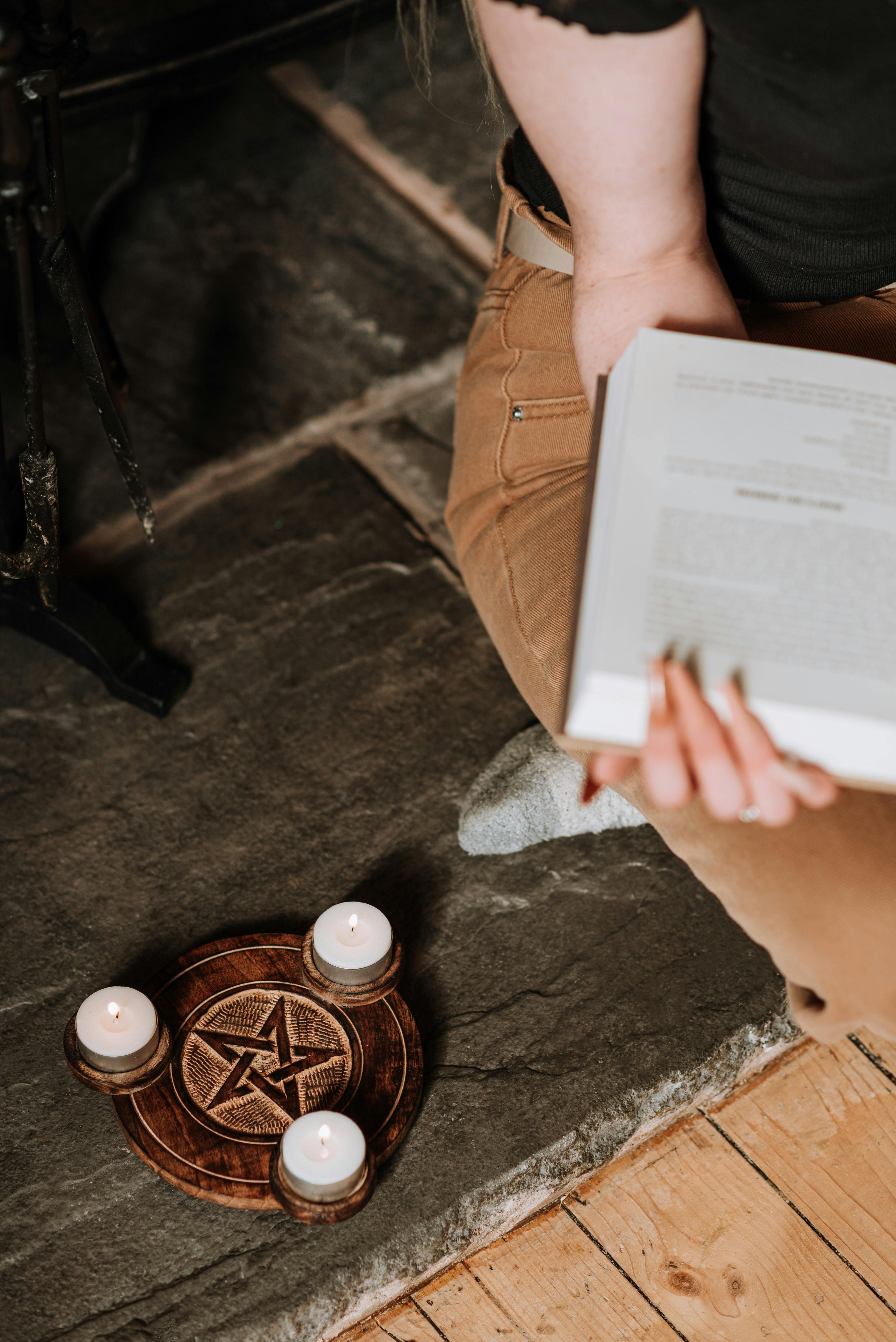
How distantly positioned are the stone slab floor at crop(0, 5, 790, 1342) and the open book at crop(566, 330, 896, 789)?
0.53 metres

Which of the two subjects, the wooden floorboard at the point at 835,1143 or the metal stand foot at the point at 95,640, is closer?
the wooden floorboard at the point at 835,1143

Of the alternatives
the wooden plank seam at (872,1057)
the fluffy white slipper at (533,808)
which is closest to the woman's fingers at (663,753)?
the fluffy white slipper at (533,808)

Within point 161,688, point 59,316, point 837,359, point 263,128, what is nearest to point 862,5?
point 837,359

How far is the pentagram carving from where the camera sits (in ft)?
3.28

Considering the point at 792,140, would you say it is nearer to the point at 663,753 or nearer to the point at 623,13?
the point at 623,13

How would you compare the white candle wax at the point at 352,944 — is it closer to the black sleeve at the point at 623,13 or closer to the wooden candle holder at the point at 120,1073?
the wooden candle holder at the point at 120,1073

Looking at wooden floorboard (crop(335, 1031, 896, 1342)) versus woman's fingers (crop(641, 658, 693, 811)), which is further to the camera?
wooden floorboard (crop(335, 1031, 896, 1342))

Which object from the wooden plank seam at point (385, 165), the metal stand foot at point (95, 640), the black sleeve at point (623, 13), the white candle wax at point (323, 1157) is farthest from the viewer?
the wooden plank seam at point (385, 165)

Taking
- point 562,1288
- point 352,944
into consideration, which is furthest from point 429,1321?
point 352,944

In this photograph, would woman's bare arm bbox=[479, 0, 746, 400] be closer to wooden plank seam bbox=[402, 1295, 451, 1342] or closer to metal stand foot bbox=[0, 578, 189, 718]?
metal stand foot bbox=[0, 578, 189, 718]

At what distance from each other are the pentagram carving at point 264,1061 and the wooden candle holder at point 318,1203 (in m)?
0.07

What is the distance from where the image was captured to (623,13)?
30.1 inches

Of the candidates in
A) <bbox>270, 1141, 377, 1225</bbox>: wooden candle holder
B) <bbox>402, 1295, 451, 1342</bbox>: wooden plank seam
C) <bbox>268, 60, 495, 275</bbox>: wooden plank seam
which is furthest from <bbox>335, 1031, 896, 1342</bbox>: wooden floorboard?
<bbox>268, 60, 495, 275</bbox>: wooden plank seam

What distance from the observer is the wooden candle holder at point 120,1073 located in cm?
97
